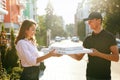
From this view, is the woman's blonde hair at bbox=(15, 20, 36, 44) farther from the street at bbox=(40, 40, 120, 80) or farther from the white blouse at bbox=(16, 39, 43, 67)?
the street at bbox=(40, 40, 120, 80)

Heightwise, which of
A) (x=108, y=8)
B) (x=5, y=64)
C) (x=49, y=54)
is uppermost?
(x=108, y=8)

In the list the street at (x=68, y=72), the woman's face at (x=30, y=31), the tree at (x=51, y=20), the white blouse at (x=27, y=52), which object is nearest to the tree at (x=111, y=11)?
the street at (x=68, y=72)

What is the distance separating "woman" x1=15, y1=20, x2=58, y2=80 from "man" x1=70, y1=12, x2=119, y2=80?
0.73m

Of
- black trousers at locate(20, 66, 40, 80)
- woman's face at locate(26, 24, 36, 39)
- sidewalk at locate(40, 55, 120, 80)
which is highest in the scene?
woman's face at locate(26, 24, 36, 39)

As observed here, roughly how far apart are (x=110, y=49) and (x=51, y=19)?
11798cm

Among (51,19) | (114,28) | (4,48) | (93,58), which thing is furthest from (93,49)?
(51,19)

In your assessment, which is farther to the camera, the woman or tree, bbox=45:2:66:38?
tree, bbox=45:2:66:38

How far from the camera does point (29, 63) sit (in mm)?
5508

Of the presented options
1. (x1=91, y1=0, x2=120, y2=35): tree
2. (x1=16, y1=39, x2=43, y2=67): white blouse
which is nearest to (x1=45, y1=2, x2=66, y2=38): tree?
(x1=91, y1=0, x2=120, y2=35): tree

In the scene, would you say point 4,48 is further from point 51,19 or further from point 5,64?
point 51,19

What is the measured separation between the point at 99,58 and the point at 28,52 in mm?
1013

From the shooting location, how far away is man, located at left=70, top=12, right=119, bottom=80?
5.44 metres

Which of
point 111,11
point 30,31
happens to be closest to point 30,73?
point 30,31

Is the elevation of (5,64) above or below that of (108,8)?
below
